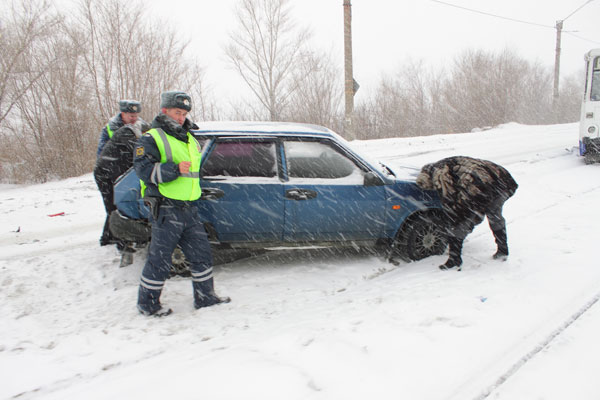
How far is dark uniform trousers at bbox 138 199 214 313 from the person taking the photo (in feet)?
11.2

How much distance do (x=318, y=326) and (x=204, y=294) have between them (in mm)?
1123

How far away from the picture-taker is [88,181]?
10039 mm

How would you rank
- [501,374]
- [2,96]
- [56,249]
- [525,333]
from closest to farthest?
[501,374], [525,333], [56,249], [2,96]

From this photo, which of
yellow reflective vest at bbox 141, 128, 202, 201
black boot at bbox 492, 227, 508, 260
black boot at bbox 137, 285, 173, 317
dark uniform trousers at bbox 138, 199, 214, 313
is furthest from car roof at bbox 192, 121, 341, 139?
black boot at bbox 492, 227, 508, 260

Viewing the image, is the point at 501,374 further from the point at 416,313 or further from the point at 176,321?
the point at 176,321

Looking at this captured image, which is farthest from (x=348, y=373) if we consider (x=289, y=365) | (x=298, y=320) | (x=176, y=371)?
(x=176, y=371)

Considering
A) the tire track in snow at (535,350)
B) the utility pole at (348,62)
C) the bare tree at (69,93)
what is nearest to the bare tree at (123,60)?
the bare tree at (69,93)

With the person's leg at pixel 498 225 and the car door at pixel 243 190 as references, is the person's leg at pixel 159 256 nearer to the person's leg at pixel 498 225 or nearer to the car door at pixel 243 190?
the car door at pixel 243 190

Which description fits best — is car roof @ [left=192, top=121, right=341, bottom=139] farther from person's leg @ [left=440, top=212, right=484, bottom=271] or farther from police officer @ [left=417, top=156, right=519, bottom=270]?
person's leg @ [left=440, top=212, right=484, bottom=271]

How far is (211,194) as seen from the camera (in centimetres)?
400

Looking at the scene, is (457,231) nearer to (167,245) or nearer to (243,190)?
(243,190)

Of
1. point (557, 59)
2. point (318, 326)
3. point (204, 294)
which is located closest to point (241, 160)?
point (204, 294)

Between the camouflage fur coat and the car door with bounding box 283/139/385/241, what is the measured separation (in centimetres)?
62

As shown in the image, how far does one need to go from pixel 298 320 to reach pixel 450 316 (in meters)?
1.24
